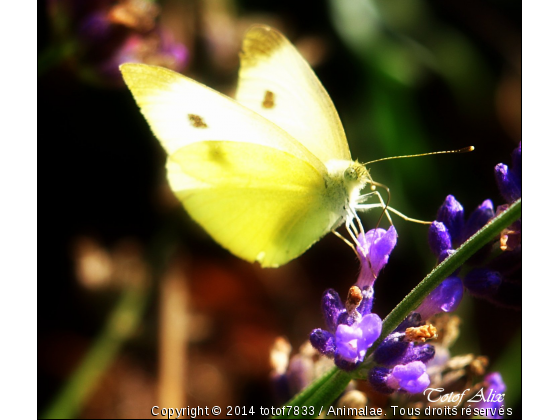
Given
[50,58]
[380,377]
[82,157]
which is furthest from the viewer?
[82,157]

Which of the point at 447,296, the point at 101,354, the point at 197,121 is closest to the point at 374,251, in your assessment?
the point at 447,296

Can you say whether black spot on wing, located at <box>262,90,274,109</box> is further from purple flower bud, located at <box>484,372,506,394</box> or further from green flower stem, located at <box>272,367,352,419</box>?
purple flower bud, located at <box>484,372,506,394</box>

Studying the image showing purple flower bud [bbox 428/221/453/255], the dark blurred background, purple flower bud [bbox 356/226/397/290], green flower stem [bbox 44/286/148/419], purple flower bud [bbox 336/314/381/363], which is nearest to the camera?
purple flower bud [bbox 336/314/381/363]

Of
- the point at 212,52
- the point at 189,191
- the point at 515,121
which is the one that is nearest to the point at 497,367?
the point at 515,121

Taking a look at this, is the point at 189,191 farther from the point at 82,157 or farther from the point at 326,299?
the point at 82,157

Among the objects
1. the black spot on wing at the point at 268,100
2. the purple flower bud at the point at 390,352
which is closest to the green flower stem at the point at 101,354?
the black spot on wing at the point at 268,100

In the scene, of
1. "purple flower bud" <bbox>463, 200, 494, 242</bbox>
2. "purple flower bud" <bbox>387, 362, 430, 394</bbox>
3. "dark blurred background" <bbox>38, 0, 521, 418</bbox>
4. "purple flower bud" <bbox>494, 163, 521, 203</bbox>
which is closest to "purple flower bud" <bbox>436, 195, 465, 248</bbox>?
"purple flower bud" <bbox>463, 200, 494, 242</bbox>
